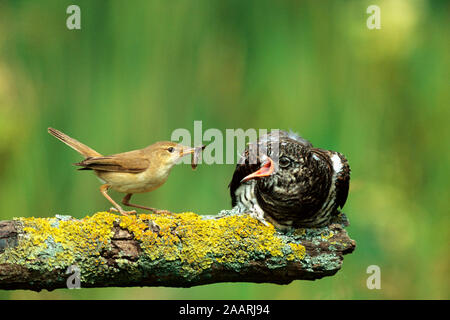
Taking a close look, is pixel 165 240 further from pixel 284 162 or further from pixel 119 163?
pixel 284 162

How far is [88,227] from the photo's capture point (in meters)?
2.15

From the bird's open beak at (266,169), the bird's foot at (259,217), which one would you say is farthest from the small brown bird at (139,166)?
the bird's foot at (259,217)

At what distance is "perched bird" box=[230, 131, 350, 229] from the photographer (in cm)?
250

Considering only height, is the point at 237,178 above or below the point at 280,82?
below

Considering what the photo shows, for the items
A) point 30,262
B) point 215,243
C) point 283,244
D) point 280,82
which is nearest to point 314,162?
point 283,244

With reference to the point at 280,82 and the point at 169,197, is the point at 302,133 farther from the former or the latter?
the point at 169,197

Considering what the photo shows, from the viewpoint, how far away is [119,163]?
2234 millimetres

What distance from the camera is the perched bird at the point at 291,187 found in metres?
2.50

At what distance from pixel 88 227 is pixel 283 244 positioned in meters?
0.85

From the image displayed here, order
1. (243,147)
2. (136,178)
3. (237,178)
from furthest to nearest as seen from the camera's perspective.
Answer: (243,147)
(237,178)
(136,178)

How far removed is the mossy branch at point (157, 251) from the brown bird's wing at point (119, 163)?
198mm

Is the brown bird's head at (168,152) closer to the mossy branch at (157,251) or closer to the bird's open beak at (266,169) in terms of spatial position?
the mossy branch at (157,251)

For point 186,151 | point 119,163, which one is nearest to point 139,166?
point 119,163

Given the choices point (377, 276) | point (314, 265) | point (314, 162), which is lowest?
point (377, 276)
